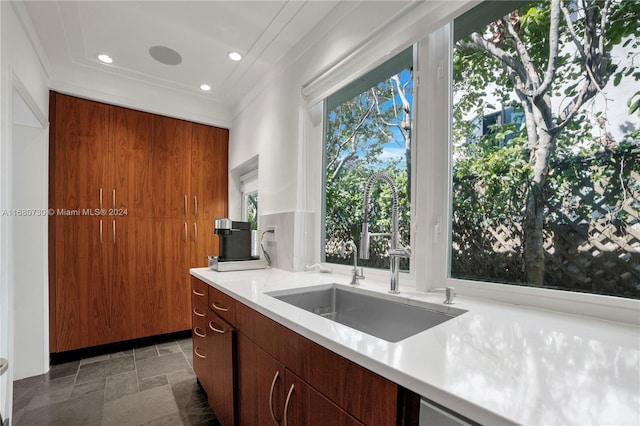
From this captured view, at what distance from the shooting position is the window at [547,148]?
0.89 metres

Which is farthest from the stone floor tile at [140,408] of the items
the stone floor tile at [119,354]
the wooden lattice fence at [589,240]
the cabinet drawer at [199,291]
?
the wooden lattice fence at [589,240]

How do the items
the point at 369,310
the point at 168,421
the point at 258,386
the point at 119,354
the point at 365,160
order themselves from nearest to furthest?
the point at 258,386 → the point at 369,310 → the point at 168,421 → the point at 365,160 → the point at 119,354

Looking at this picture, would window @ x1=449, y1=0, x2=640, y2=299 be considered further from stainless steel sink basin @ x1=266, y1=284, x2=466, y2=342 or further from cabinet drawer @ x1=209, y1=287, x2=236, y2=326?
cabinet drawer @ x1=209, y1=287, x2=236, y2=326

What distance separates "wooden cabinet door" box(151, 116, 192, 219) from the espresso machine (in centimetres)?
118

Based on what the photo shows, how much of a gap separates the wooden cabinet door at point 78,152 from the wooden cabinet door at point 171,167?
43 cm

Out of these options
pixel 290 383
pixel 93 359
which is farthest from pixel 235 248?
pixel 93 359

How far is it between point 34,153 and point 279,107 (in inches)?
81.8

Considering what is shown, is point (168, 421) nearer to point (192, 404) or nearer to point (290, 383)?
point (192, 404)

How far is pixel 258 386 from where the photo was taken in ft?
3.77

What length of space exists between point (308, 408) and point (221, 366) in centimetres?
87

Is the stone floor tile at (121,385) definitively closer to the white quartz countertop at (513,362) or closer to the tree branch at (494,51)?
the white quartz countertop at (513,362)

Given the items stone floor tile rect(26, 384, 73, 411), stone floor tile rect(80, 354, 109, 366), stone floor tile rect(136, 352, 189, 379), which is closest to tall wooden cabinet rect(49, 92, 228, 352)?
stone floor tile rect(80, 354, 109, 366)

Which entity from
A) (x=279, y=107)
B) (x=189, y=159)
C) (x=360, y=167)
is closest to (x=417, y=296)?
(x=360, y=167)

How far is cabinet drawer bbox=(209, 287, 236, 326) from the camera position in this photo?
1.40 meters
